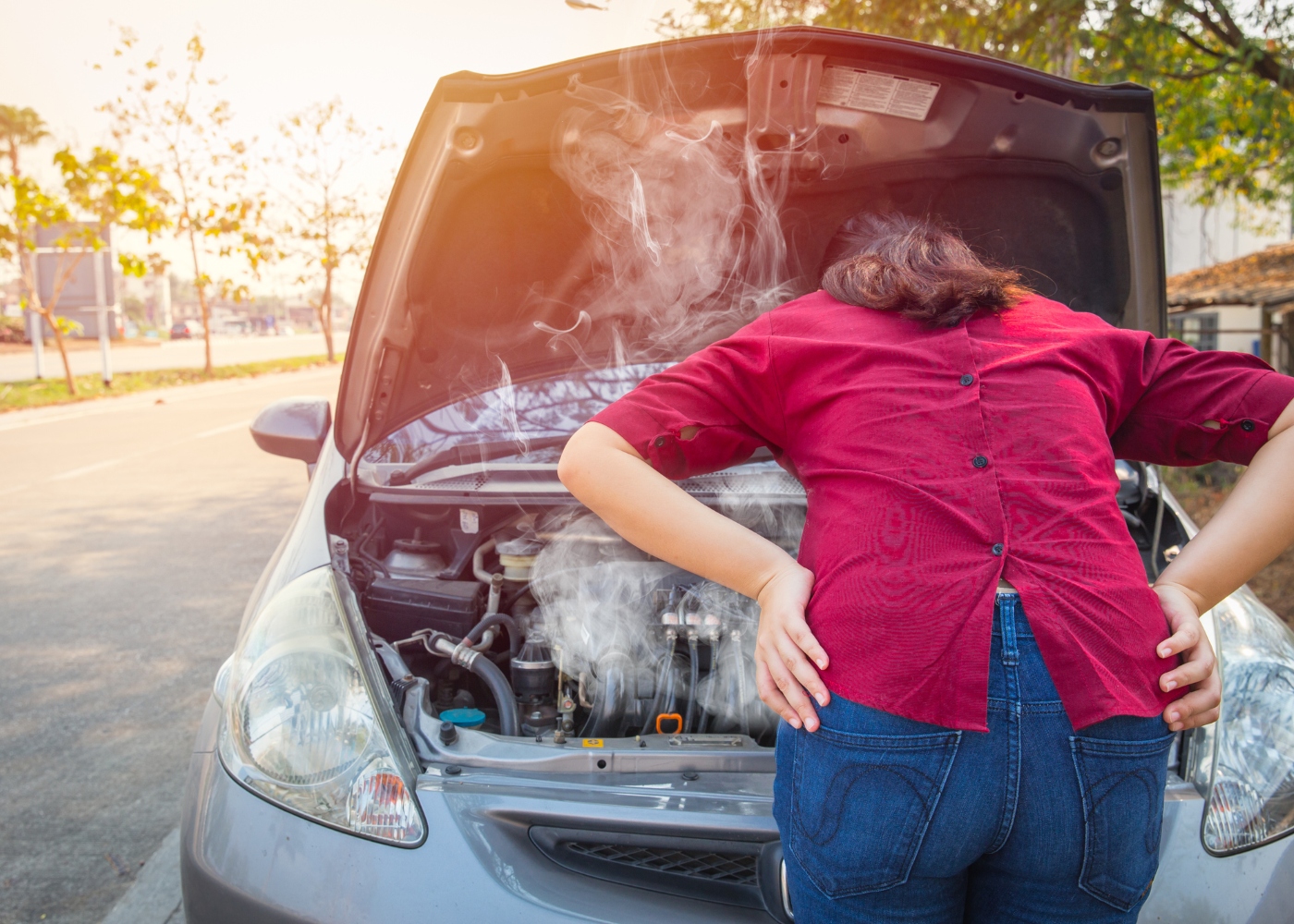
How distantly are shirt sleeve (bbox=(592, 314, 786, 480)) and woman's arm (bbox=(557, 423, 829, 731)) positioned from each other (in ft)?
0.12

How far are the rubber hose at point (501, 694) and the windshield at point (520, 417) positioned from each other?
2.31 feet

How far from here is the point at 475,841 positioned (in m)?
1.56

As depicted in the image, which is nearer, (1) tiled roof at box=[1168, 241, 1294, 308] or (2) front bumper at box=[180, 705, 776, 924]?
(2) front bumper at box=[180, 705, 776, 924]

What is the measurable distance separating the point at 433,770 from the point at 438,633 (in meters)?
0.57

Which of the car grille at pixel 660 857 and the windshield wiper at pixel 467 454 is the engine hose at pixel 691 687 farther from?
the windshield wiper at pixel 467 454

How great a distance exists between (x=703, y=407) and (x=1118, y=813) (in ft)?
2.51

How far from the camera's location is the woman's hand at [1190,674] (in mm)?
1166

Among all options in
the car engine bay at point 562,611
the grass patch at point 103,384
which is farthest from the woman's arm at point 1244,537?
the grass patch at point 103,384

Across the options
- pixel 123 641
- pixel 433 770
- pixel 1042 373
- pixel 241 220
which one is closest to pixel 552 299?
pixel 433 770

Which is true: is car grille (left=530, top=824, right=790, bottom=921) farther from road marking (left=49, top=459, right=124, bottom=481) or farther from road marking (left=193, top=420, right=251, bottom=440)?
road marking (left=193, top=420, right=251, bottom=440)

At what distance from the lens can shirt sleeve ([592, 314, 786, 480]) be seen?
1346 millimetres

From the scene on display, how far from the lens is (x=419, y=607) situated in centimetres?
229

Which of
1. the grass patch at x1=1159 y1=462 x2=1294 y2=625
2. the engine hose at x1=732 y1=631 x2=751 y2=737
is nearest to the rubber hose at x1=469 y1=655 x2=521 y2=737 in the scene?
the engine hose at x1=732 y1=631 x2=751 y2=737

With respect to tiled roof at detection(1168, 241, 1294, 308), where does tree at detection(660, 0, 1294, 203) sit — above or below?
above
